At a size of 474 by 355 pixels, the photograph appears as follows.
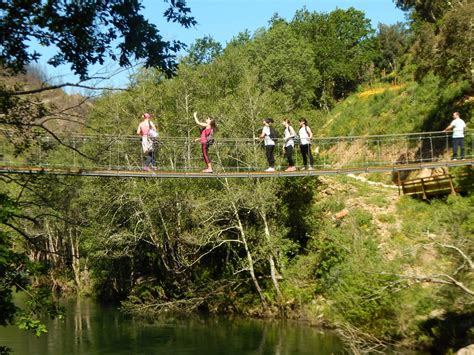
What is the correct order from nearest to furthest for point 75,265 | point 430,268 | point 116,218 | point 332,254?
1. point 430,268
2. point 332,254
3. point 116,218
4. point 75,265

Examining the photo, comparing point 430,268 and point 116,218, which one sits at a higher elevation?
point 116,218

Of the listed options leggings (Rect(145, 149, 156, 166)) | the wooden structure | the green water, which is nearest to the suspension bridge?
leggings (Rect(145, 149, 156, 166))

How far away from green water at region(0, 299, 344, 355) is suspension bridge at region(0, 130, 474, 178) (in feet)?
12.8

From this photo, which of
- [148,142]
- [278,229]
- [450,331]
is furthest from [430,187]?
[148,142]

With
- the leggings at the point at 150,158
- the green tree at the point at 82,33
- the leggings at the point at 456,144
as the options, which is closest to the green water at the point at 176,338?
the leggings at the point at 150,158

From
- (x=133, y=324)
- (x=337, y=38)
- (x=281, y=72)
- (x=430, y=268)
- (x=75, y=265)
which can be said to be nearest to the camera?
(x=430, y=268)

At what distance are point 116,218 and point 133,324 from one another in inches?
146

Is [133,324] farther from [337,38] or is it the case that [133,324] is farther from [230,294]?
[337,38]

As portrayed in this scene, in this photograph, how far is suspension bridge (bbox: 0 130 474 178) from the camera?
7.52 meters

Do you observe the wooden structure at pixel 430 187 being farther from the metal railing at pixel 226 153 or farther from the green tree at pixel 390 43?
the green tree at pixel 390 43

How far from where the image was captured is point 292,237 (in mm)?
17688

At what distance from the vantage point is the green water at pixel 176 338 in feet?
42.2

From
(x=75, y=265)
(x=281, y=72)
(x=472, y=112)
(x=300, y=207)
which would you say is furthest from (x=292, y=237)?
(x=281, y=72)

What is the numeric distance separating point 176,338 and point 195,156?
5.46 meters
